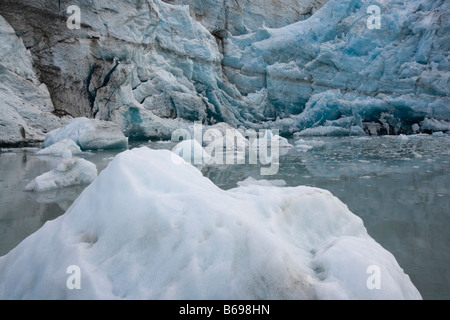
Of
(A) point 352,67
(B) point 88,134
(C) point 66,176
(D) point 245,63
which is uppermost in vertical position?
(D) point 245,63

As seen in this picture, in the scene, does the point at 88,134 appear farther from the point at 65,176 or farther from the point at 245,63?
the point at 245,63

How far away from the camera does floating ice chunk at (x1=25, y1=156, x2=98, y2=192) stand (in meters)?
3.75

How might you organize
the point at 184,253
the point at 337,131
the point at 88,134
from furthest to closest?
1. the point at 337,131
2. the point at 88,134
3. the point at 184,253

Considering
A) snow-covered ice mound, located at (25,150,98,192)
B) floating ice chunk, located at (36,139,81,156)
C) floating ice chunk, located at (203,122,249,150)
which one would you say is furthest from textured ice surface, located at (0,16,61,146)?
snow-covered ice mound, located at (25,150,98,192)

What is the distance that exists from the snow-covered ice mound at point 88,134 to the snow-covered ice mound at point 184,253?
25.9 ft

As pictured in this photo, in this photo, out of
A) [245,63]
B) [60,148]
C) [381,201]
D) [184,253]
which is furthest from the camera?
[245,63]

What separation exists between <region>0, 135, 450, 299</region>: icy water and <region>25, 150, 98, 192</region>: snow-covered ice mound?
19 centimetres

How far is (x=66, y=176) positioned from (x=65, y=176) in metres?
0.01

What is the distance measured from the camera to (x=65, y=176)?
4.01 m

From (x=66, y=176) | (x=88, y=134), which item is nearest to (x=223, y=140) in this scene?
(x=88, y=134)

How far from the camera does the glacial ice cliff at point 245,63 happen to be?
11.1m

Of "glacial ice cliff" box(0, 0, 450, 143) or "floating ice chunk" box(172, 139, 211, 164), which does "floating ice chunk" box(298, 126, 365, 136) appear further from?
"floating ice chunk" box(172, 139, 211, 164)
